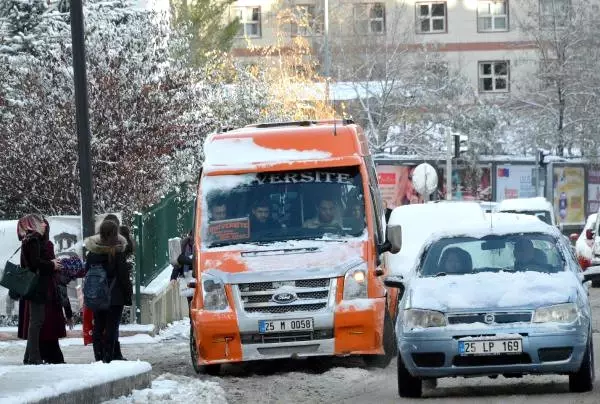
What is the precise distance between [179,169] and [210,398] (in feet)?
63.0

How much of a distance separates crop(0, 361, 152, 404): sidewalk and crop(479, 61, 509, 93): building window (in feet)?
254

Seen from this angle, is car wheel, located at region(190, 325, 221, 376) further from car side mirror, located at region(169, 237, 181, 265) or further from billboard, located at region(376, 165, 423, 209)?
Answer: billboard, located at region(376, 165, 423, 209)

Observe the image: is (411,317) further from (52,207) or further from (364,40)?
(364,40)

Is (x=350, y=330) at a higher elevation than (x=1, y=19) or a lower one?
lower

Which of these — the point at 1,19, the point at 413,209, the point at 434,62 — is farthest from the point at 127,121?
the point at 434,62

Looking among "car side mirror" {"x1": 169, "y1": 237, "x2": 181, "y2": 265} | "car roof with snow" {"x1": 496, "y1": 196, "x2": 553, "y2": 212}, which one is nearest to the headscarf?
"car side mirror" {"x1": 169, "y1": 237, "x2": 181, "y2": 265}

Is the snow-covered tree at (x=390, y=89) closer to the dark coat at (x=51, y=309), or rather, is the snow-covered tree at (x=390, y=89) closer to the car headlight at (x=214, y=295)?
the car headlight at (x=214, y=295)

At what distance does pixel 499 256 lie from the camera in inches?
606

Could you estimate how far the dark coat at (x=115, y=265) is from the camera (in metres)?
17.5

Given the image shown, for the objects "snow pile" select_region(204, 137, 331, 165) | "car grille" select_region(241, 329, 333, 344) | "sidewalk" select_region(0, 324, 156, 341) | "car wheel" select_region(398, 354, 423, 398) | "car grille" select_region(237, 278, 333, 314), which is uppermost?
"snow pile" select_region(204, 137, 331, 165)

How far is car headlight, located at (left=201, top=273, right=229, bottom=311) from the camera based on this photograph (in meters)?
17.6

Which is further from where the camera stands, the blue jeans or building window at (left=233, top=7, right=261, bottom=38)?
building window at (left=233, top=7, right=261, bottom=38)

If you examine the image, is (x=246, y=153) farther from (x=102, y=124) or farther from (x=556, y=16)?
(x=556, y=16)

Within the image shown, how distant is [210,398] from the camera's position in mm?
14578
